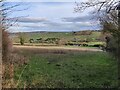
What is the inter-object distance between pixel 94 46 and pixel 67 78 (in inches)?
1586

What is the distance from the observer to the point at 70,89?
1780 centimetres

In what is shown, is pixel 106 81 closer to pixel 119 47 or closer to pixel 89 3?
pixel 119 47

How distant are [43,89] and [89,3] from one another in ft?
14.8

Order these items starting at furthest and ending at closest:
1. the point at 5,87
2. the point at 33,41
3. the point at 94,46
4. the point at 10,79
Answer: the point at 94,46
the point at 33,41
the point at 10,79
the point at 5,87

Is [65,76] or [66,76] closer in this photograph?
[65,76]

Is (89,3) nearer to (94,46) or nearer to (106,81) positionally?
(106,81)

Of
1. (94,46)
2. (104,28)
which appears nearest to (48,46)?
(94,46)

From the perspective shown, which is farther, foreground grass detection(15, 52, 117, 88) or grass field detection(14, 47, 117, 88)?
foreground grass detection(15, 52, 117, 88)

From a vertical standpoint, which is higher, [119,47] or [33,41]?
[119,47]

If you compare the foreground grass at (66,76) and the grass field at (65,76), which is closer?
the grass field at (65,76)

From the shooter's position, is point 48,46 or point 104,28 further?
point 48,46

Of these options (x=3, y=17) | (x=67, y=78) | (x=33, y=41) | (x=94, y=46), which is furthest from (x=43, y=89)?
(x=94, y=46)

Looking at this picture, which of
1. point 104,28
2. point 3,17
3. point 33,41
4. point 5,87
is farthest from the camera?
point 33,41

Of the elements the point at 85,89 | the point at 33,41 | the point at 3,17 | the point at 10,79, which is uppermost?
the point at 3,17
